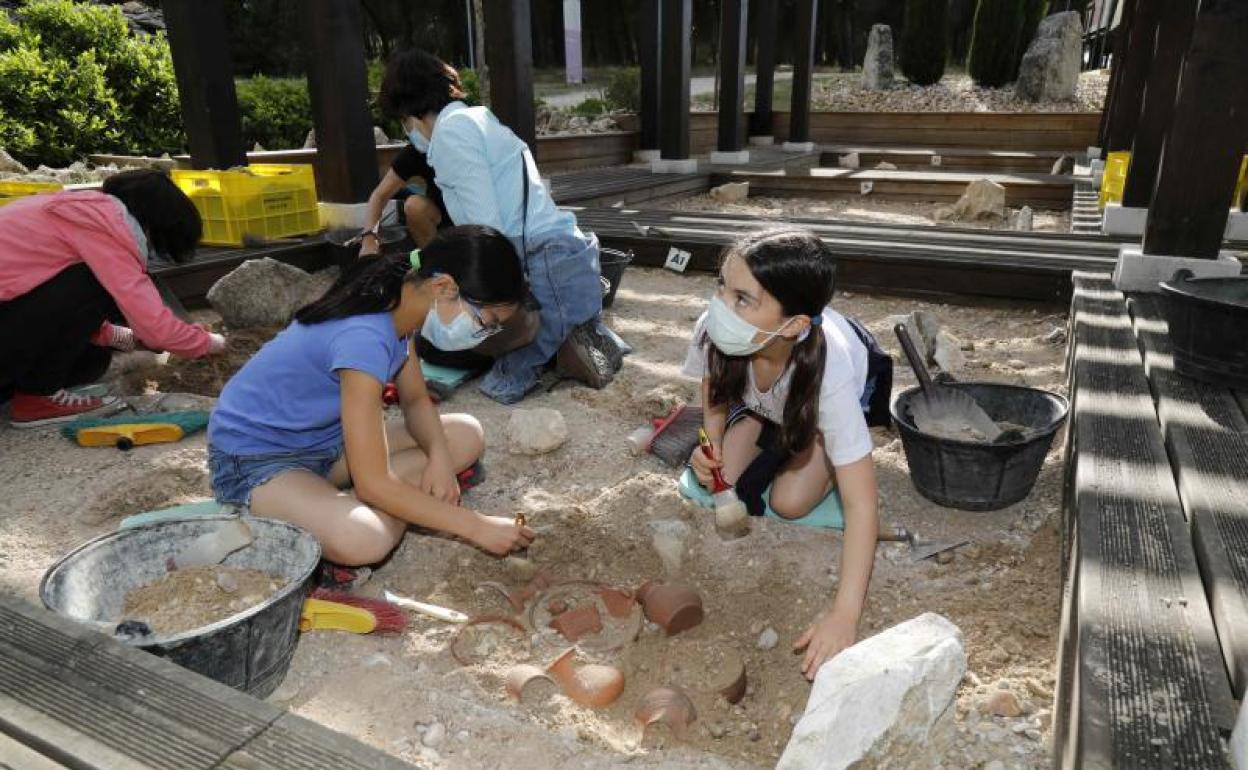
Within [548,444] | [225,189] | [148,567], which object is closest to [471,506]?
[548,444]

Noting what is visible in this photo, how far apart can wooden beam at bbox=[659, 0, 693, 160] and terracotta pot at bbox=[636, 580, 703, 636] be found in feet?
25.8

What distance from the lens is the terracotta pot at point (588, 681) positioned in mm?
1944

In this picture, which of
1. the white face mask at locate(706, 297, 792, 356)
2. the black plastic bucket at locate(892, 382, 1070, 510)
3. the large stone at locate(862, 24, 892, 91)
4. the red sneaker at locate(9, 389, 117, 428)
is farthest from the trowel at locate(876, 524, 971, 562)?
the large stone at locate(862, 24, 892, 91)

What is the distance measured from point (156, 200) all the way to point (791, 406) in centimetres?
238

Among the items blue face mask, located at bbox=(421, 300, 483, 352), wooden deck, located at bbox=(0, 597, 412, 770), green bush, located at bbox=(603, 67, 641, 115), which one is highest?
green bush, located at bbox=(603, 67, 641, 115)

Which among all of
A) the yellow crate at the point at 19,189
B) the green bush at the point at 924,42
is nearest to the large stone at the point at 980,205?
the yellow crate at the point at 19,189

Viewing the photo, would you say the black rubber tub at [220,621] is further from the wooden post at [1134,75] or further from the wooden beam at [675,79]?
the wooden beam at [675,79]

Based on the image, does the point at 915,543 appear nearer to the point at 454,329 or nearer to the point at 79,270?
the point at 454,329

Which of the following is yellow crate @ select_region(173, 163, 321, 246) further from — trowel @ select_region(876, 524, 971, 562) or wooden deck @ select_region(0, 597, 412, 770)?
trowel @ select_region(876, 524, 971, 562)

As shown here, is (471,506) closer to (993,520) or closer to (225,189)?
(993,520)

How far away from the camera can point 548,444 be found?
124 inches

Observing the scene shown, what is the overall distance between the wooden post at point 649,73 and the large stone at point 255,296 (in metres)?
6.53

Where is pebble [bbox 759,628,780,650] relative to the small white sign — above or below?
below

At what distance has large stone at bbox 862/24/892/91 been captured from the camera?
17297 millimetres
